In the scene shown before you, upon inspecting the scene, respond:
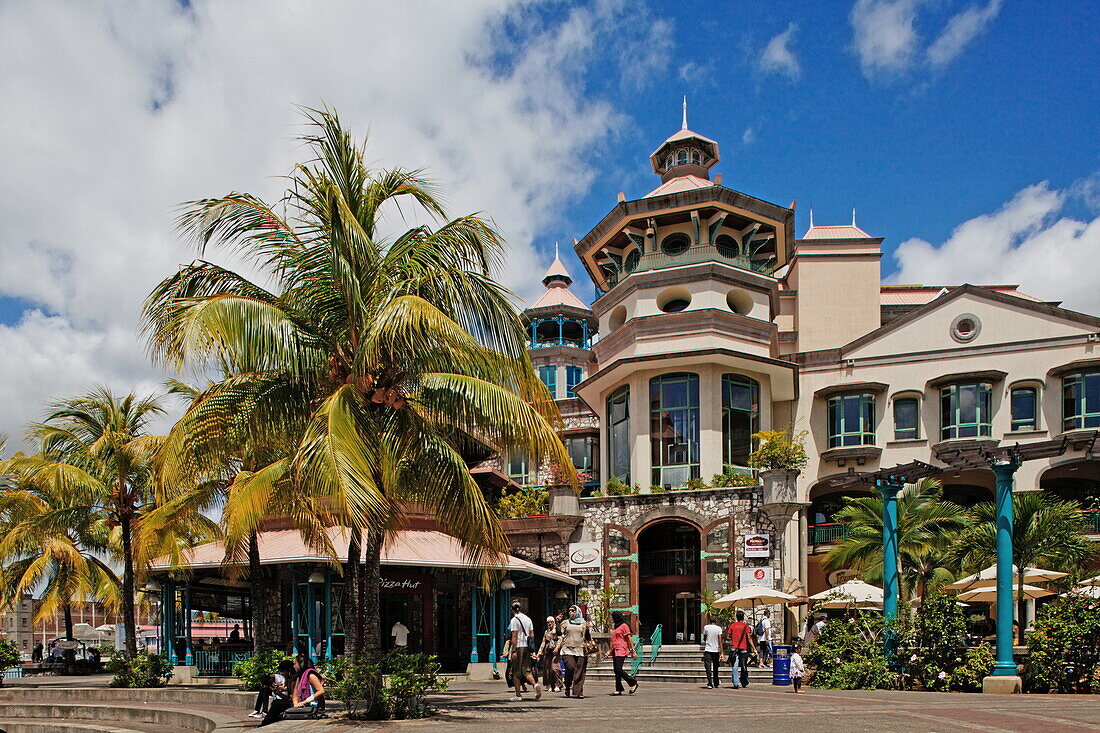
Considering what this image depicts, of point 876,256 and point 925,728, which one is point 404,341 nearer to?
point 925,728

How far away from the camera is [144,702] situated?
1980 centimetres

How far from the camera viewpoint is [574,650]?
55.6ft

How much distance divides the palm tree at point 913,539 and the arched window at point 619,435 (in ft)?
26.5

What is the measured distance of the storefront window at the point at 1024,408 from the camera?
Result: 1257 inches

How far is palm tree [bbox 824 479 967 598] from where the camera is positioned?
25.2 meters

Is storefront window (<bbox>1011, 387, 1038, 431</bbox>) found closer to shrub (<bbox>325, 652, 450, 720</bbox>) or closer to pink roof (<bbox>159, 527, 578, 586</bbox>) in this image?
pink roof (<bbox>159, 527, 578, 586</bbox>)

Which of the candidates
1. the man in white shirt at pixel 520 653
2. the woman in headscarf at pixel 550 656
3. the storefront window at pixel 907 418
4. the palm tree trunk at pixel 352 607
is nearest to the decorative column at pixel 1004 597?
the woman in headscarf at pixel 550 656

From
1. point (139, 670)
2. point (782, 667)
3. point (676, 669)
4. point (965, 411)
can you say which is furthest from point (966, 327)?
point (139, 670)

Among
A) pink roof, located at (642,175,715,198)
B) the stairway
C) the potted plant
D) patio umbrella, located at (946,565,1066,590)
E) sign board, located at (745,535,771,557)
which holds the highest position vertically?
pink roof, located at (642,175,715,198)

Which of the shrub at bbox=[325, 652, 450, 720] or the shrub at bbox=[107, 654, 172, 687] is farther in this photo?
the shrub at bbox=[107, 654, 172, 687]

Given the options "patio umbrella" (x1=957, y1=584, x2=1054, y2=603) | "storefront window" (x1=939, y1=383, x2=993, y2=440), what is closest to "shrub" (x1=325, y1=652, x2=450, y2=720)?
"patio umbrella" (x1=957, y1=584, x2=1054, y2=603)

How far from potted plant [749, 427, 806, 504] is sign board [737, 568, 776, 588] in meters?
1.99

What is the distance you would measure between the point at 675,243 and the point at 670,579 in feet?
38.8

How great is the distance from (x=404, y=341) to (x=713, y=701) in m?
8.87
